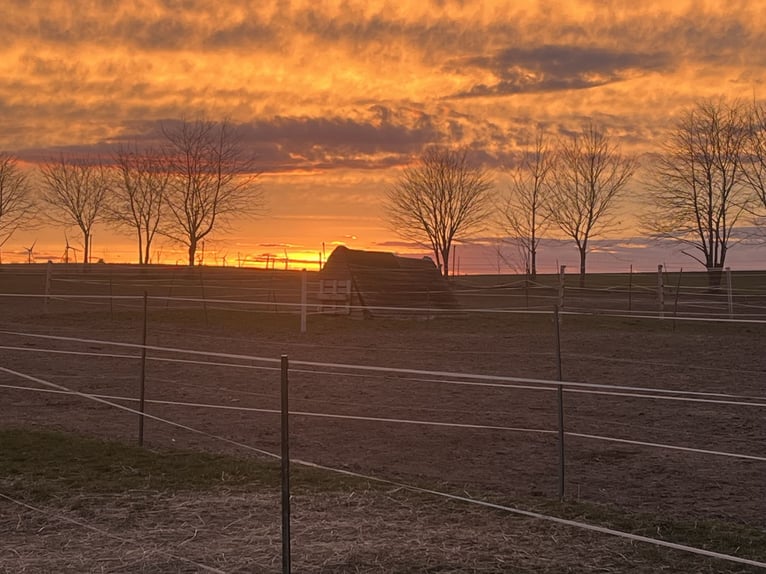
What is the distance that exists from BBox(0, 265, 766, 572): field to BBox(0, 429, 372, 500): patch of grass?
0.03m

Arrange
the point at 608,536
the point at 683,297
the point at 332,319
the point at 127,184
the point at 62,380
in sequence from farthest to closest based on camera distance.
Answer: the point at 127,184 → the point at 683,297 → the point at 332,319 → the point at 62,380 → the point at 608,536

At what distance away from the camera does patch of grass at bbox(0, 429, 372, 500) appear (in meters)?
6.62

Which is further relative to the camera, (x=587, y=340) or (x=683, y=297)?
(x=683, y=297)

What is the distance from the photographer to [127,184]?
4762cm

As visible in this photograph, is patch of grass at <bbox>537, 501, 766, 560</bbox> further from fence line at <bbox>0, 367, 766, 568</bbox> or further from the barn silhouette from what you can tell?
the barn silhouette

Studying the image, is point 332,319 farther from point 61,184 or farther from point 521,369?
point 61,184

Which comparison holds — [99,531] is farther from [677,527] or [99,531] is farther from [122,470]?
[677,527]

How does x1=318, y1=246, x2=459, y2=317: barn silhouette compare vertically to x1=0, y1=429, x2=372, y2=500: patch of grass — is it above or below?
above

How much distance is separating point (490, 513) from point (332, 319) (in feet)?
56.9

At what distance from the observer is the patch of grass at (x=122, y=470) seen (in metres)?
6.62

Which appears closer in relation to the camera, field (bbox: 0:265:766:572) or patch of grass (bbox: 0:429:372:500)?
field (bbox: 0:265:766:572)

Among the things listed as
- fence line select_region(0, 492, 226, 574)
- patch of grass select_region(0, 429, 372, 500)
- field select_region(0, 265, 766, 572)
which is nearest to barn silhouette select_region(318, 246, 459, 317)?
field select_region(0, 265, 766, 572)

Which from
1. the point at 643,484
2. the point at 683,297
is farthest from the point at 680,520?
the point at 683,297

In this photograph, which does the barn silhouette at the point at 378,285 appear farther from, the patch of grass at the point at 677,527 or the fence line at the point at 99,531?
the patch of grass at the point at 677,527
